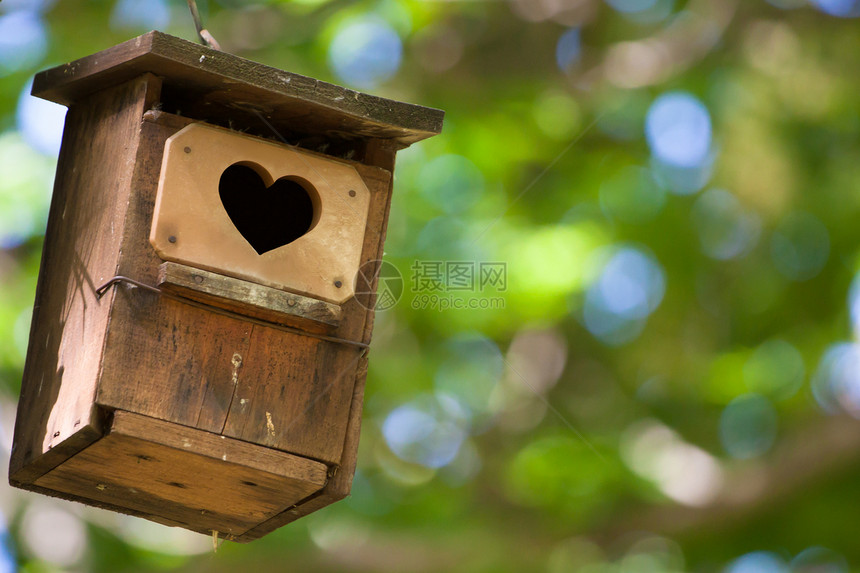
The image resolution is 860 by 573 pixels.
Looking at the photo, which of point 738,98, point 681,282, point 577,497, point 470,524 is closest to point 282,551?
point 470,524

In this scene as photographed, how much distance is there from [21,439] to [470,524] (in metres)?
4.20

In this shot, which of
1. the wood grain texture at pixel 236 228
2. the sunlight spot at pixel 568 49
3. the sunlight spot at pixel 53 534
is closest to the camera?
the wood grain texture at pixel 236 228

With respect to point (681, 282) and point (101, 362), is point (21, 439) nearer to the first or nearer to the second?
point (101, 362)

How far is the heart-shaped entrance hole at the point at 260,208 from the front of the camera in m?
3.22

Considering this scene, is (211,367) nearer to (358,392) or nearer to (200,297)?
(200,297)

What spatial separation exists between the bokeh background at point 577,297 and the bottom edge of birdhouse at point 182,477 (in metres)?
2.95

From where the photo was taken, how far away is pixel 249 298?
9.04 feet

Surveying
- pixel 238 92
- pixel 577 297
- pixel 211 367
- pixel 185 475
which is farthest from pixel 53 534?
pixel 238 92

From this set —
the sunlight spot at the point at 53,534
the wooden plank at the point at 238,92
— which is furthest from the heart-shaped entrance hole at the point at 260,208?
the sunlight spot at the point at 53,534

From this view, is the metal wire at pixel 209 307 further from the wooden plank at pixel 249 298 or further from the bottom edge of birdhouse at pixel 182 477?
the bottom edge of birdhouse at pixel 182 477

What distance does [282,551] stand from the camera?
6.36m

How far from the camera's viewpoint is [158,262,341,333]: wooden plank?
2.70 m

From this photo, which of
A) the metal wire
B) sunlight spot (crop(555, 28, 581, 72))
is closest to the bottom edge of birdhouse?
the metal wire

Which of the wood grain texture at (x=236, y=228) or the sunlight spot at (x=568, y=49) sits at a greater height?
the sunlight spot at (x=568, y=49)
